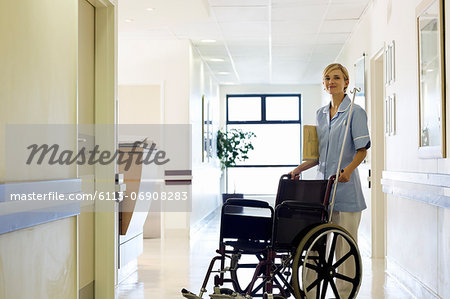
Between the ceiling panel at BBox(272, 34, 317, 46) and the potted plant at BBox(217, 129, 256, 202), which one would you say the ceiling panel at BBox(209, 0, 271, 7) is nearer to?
the ceiling panel at BBox(272, 34, 317, 46)

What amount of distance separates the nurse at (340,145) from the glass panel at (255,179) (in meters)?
10.4

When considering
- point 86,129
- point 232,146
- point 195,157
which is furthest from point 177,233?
point 232,146

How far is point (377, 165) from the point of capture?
20.4 feet

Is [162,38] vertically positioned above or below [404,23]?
above

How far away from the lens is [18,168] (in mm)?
2471

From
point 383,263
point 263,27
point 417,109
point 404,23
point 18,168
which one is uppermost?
point 263,27

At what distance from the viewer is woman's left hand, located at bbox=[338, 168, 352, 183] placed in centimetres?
333

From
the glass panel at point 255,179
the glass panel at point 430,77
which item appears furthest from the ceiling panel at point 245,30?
the glass panel at point 255,179

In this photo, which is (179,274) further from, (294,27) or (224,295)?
(294,27)

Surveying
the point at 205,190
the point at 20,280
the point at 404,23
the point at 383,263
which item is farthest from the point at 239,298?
the point at 205,190

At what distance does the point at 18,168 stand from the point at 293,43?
6.74 m

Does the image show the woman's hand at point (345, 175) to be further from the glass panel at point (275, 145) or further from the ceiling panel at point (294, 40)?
the glass panel at point (275, 145)

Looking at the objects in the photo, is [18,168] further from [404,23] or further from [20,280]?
[404,23]

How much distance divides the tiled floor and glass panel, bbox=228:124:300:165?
21.4 feet
